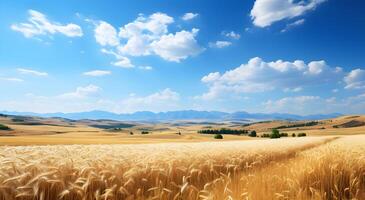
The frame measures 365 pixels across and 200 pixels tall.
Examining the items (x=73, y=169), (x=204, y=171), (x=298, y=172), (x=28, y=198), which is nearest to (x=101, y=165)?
(x=73, y=169)

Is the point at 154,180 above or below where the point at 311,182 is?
above

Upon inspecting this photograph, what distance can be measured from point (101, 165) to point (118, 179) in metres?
0.54

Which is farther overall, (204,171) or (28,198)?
(204,171)

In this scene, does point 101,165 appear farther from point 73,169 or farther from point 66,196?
point 66,196

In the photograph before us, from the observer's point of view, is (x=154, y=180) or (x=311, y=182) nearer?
(x=154, y=180)

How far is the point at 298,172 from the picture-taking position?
22.7 ft

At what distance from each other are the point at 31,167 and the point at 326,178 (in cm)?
549

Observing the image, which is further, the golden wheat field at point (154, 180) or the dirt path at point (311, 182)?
the dirt path at point (311, 182)

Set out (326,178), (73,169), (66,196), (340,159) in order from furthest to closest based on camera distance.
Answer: (340,159), (326,178), (73,169), (66,196)

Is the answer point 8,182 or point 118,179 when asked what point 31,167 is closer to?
point 8,182

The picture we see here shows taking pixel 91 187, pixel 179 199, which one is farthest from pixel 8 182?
pixel 179 199

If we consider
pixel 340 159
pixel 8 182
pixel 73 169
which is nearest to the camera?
pixel 8 182

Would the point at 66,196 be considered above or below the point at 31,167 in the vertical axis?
below

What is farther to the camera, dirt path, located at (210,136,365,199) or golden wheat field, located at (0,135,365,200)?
dirt path, located at (210,136,365,199)
